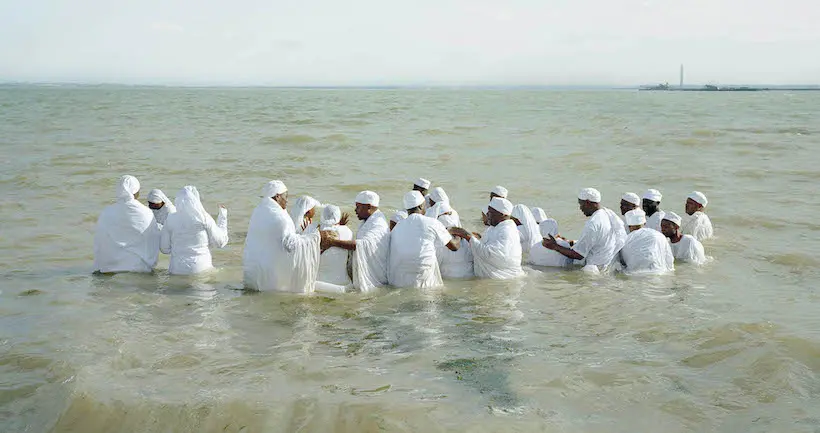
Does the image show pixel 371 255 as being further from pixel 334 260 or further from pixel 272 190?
pixel 272 190

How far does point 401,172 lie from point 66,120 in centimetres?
2780

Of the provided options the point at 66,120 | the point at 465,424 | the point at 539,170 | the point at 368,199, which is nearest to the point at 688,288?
the point at 368,199

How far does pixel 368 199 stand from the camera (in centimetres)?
797

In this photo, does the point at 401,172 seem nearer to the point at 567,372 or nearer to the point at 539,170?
the point at 539,170

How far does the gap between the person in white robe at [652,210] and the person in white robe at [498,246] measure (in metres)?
2.06

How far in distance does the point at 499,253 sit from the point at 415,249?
3.46ft

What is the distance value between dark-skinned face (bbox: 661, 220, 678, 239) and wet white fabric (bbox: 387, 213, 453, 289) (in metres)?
2.93

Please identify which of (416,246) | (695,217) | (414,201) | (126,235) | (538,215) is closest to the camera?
(416,246)

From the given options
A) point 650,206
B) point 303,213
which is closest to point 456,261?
point 303,213

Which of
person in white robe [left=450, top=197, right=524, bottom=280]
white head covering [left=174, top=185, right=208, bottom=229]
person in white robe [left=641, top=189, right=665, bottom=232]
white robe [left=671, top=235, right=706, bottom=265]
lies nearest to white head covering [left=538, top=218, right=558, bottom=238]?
person in white robe [left=450, top=197, right=524, bottom=280]

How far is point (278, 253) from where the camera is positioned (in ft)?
24.8

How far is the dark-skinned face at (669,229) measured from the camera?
357 inches

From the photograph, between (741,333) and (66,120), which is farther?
(66,120)

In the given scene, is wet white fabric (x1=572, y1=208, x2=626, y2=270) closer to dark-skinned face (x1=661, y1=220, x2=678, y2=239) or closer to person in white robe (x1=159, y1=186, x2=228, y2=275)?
dark-skinned face (x1=661, y1=220, x2=678, y2=239)
